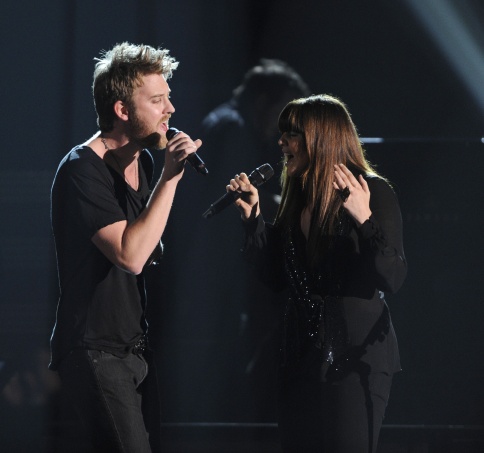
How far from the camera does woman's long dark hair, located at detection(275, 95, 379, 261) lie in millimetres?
2209

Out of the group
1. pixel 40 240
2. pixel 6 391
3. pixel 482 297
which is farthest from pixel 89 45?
pixel 482 297

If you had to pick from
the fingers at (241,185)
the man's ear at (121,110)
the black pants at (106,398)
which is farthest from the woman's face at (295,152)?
the black pants at (106,398)

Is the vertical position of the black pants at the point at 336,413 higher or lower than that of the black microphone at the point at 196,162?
lower

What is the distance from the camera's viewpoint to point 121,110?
2.16 meters

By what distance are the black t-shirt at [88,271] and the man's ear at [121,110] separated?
5.2 inches

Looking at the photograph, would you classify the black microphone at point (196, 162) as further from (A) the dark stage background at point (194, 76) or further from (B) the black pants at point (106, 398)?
(A) the dark stage background at point (194, 76)

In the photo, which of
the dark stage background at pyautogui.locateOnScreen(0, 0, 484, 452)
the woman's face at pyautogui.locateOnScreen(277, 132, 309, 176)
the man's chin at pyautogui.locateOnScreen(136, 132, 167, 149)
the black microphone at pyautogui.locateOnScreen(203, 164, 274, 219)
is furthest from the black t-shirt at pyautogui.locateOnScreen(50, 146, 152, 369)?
the dark stage background at pyautogui.locateOnScreen(0, 0, 484, 452)

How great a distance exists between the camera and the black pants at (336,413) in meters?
2.07

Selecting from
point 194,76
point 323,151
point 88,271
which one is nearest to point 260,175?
point 323,151

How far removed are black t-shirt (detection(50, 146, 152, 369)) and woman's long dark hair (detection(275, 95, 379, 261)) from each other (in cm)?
49

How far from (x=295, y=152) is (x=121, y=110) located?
473mm

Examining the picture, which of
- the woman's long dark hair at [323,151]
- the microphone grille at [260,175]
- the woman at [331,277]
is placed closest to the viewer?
the woman at [331,277]

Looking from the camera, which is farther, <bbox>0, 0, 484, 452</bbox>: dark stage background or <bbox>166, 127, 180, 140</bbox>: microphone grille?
<bbox>0, 0, 484, 452</bbox>: dark stage background

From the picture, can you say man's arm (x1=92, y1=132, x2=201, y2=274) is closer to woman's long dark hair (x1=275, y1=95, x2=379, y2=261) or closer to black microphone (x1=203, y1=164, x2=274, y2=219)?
black microphone (x1=203, y1=164, x2=274, y2=219)
